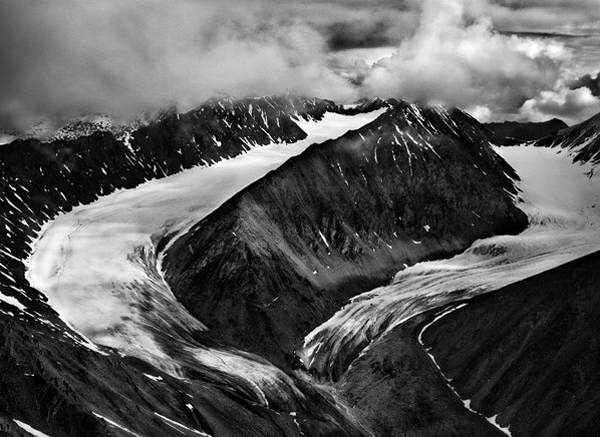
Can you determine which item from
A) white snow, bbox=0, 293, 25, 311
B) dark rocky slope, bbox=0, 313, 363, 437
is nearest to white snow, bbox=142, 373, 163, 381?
dark rocky slope, bbox=0, 313, 363, 437

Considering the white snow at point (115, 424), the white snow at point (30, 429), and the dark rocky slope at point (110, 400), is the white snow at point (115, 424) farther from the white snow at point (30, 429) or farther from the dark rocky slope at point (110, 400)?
the white snow at point (30, 429)

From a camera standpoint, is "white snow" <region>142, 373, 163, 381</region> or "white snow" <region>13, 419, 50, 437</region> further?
"white snow" <region>142, 373, 163, 381</region>

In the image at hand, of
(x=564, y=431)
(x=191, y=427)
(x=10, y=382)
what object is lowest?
(x=564, y=431)

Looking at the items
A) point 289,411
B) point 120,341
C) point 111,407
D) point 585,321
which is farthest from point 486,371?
point 111,407

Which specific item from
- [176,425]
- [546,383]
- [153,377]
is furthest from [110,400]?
[546,383]

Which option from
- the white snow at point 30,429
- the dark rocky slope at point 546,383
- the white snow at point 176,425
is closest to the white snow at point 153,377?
the white snow at point 176,425

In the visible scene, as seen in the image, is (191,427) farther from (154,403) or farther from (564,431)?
(564,431)

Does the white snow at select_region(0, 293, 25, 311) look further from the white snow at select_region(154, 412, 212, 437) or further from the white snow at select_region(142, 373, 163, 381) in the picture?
the white snow at select_region(154, 412, 212, 437)

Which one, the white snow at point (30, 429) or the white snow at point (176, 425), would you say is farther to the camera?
the white snow at point (176, 425)

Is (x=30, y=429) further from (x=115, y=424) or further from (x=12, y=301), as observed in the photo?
(x=12, y=301)

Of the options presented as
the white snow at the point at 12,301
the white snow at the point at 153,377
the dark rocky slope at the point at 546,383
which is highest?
the white snow at the point at 12,301

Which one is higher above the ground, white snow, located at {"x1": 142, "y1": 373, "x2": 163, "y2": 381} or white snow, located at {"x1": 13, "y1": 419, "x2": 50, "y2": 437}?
white snow, located at {"x1": 142, "y1": 373, "x2": 163, "y2": 381}
